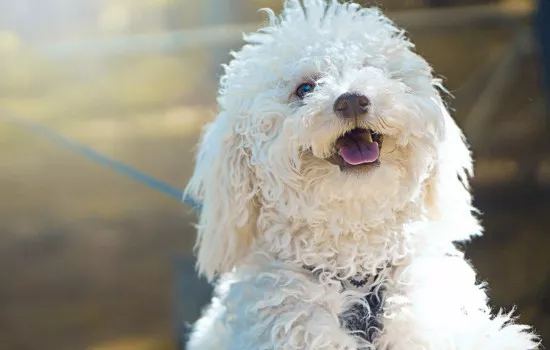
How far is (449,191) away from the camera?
1181mm

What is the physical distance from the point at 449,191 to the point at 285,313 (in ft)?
1.12

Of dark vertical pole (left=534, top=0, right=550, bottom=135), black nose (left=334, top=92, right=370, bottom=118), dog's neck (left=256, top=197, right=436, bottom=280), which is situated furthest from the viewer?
dark vertical pole (left=534, top=0, right=550, bottom=135)

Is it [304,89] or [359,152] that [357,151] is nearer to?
[359,152]

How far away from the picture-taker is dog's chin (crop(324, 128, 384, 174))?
3.36 ft

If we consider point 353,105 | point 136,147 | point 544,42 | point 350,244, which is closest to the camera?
point 353,105

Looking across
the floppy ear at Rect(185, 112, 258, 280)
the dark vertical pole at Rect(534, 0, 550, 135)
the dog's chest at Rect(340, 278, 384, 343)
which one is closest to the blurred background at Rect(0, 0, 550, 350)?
the dark vertical pole at Rect(534, 0, 550, 135)

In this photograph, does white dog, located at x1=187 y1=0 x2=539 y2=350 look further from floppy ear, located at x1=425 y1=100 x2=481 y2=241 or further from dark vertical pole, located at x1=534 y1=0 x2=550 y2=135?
dark vertical pole, located at x1=534 y1=0 x2=550 y2=135

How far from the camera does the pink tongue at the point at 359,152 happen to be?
102 centimetres

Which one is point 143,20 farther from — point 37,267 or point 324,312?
point 324,312

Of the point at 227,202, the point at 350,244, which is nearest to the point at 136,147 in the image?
the point at 227,202

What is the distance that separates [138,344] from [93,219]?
45cm

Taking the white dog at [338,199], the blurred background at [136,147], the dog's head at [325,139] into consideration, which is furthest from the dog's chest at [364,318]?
the blurred background at [136,147]

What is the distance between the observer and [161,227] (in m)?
2.49

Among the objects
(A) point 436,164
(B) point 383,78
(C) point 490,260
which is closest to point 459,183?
(A) point 436,164
